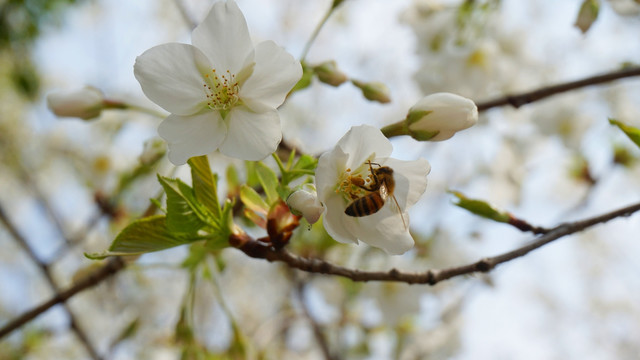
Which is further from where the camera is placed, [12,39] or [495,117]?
[12,39]

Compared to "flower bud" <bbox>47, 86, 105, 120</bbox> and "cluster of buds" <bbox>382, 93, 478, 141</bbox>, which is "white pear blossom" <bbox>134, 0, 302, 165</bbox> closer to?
"cluster of buds" <bbox>382, 93, 478, 141</bbox>

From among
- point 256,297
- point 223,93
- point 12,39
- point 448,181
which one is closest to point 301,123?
point 448,181

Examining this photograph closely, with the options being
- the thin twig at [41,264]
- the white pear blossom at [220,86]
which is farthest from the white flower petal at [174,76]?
the thin twig at [41,264]

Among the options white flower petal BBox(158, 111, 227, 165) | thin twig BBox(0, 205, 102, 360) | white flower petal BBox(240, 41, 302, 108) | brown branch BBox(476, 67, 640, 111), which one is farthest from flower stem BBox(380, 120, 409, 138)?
thin twig BBox(0, 205, 102, 360)

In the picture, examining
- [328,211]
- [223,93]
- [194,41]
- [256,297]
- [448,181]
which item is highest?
[194,41]

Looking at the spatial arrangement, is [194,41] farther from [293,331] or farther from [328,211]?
[293,331]

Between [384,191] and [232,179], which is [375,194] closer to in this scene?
[384,191]

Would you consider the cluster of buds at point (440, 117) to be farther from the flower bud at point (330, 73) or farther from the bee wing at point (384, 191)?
the flower bud at point (330, 73)
